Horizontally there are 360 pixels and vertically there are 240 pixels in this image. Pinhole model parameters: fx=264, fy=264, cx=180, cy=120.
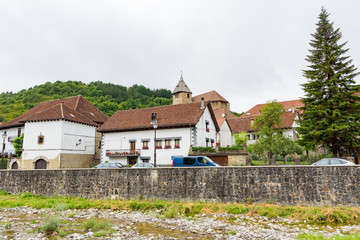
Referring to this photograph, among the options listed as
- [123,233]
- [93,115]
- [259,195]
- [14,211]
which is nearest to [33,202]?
[14,211]

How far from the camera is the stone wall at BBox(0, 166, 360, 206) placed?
14.9 m

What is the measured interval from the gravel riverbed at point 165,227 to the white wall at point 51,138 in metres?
18.2

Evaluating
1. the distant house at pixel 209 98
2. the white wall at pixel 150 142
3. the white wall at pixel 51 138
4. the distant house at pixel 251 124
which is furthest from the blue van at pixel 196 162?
the distant house at pixel 251 124

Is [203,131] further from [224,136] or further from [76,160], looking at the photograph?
[76,160]

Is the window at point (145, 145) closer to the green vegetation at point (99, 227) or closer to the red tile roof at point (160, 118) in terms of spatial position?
the red tile roof at point (160, 118)

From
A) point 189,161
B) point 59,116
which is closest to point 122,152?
point 59,116

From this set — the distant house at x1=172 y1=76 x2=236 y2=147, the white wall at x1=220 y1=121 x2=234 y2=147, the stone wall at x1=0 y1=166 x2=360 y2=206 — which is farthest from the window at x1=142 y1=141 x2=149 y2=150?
the distant house at x1=172 y1=76 x2=236 y2=147

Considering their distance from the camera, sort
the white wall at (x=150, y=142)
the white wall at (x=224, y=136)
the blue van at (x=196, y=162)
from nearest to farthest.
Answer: the blue van at (x=196, y=162)
the white wall at (x=150, y=142)
the white wall at (x=224, y=136)

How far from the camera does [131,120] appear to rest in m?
37.0

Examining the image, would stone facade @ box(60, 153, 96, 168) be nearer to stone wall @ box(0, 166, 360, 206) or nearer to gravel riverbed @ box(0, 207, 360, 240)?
stone wall @ box(0, 166, 360, 206)

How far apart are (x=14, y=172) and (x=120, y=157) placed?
14.1 meters

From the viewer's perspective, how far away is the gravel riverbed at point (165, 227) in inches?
460

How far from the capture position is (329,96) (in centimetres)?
2772

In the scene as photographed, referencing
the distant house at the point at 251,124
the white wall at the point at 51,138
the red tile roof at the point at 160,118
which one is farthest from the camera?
the distant house at the point at 251,124
